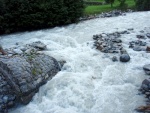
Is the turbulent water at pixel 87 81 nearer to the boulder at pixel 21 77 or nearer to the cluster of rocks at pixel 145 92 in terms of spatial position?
the cluster of rocks at pixel 145 92

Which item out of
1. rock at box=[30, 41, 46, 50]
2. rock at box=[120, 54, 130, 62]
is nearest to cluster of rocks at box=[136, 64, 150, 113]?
rock at box=[120, 54, 130, 62]

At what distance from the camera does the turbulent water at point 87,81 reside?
1098 cm

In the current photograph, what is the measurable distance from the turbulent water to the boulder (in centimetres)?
39

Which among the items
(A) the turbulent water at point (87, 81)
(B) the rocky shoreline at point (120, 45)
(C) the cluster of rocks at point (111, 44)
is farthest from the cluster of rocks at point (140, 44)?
(C) the cluster of rocks at point (111, 44)

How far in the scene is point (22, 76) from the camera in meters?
11.8

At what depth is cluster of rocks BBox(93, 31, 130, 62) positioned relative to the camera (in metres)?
15.2

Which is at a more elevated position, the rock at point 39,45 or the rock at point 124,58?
the rock at point 39,45

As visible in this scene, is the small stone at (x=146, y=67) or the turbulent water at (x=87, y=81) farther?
the small stone at (x=146, y=67)

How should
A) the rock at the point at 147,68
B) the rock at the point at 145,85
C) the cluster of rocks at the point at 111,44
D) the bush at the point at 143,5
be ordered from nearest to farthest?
the rock at the point at 145,85, the rock at the point at 147,68, the cluster of rocks at the point at 111,44, the bush at the point at 143,5

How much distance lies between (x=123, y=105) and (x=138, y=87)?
176 centimetres

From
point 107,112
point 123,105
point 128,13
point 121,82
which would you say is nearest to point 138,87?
point 121,82

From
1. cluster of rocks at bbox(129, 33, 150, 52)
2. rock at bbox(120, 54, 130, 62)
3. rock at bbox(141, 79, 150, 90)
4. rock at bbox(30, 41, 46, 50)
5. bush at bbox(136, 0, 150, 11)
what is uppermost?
bush at bbox(136, 0, 150, 11)

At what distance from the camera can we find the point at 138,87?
12.1 meters

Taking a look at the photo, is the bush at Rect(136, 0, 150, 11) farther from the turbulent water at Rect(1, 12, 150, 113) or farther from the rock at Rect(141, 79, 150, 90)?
the rock at Rect(141, 79, 150, 90)
